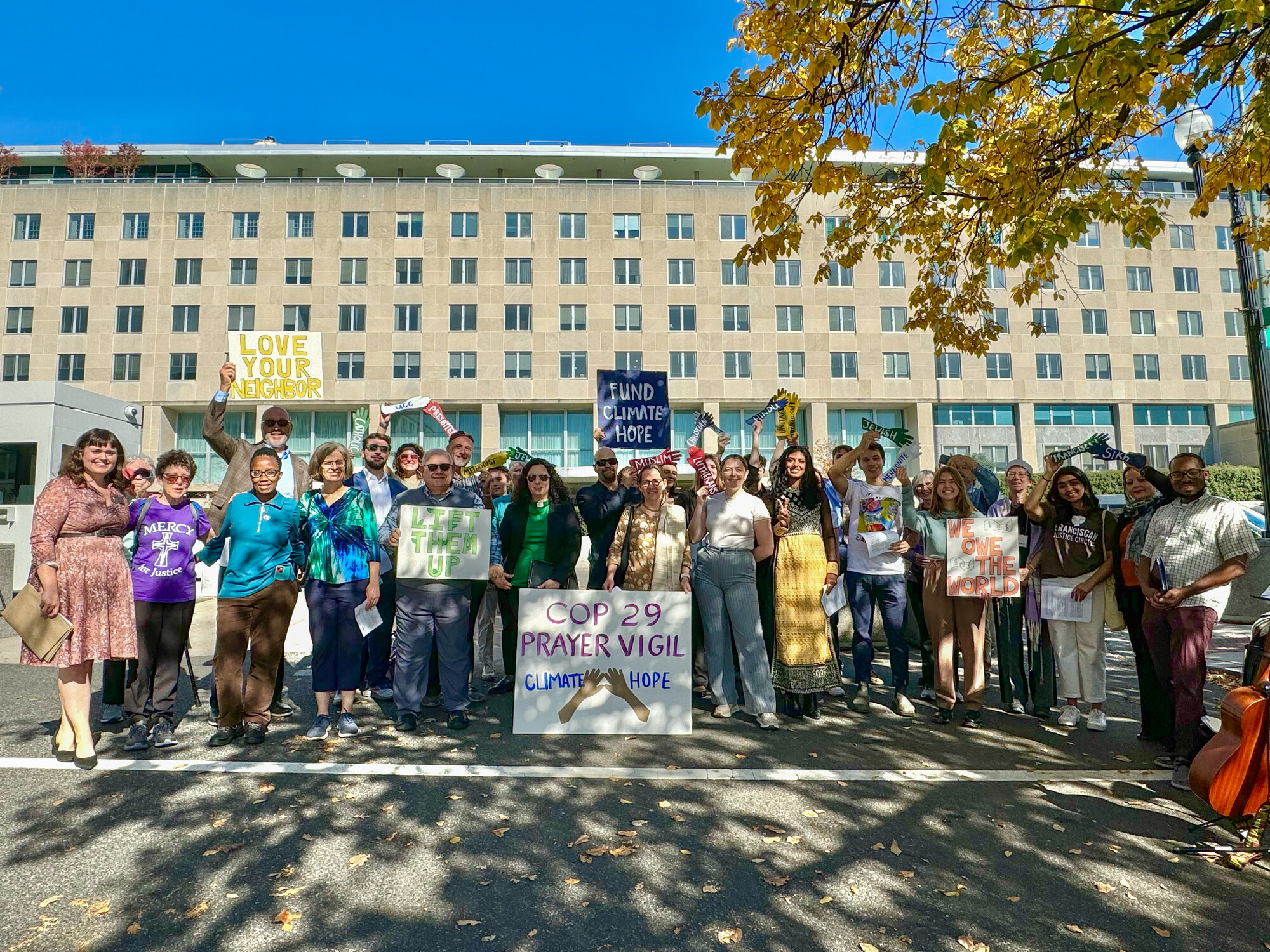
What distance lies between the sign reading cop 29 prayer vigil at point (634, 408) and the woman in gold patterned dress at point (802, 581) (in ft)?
13.4

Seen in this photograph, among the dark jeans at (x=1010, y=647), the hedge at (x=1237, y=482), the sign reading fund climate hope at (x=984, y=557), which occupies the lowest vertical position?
the dark jeans at (x=1010, y=647)

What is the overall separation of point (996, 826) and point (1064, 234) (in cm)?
416

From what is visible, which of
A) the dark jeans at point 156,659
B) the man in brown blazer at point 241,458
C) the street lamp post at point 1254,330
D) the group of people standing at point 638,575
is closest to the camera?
the group of people standing at point 638,575

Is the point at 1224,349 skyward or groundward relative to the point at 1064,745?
skyward

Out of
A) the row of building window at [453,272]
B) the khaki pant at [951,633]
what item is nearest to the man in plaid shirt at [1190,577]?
the khaki pant at [951,633]

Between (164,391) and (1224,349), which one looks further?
(1224,349)

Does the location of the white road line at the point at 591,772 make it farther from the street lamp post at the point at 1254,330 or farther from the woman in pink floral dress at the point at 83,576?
the street lamp post at the point at 1254,330

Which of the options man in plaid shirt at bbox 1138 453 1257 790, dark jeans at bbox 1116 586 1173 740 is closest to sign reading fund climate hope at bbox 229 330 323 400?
dark jeans at bbox 1116 586 1173 740

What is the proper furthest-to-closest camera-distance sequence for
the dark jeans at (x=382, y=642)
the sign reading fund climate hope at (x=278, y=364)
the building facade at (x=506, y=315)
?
1. the building facade at (x=506, y=315)
2. the sign reading fund climate hope at (x=278, y=364)
3. the dark jeans at (x=382, y=642)

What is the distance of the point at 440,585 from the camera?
6066 millimetres

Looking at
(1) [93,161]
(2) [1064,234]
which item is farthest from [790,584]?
(1) [93,161]

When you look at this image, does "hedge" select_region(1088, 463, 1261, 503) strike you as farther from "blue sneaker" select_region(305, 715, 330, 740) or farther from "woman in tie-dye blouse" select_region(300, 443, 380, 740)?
"blue sneaker" select_region(305, 715, 330, 740)

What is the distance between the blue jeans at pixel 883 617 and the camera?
21.5 ft

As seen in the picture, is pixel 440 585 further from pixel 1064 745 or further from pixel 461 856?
pixel 1064 745
